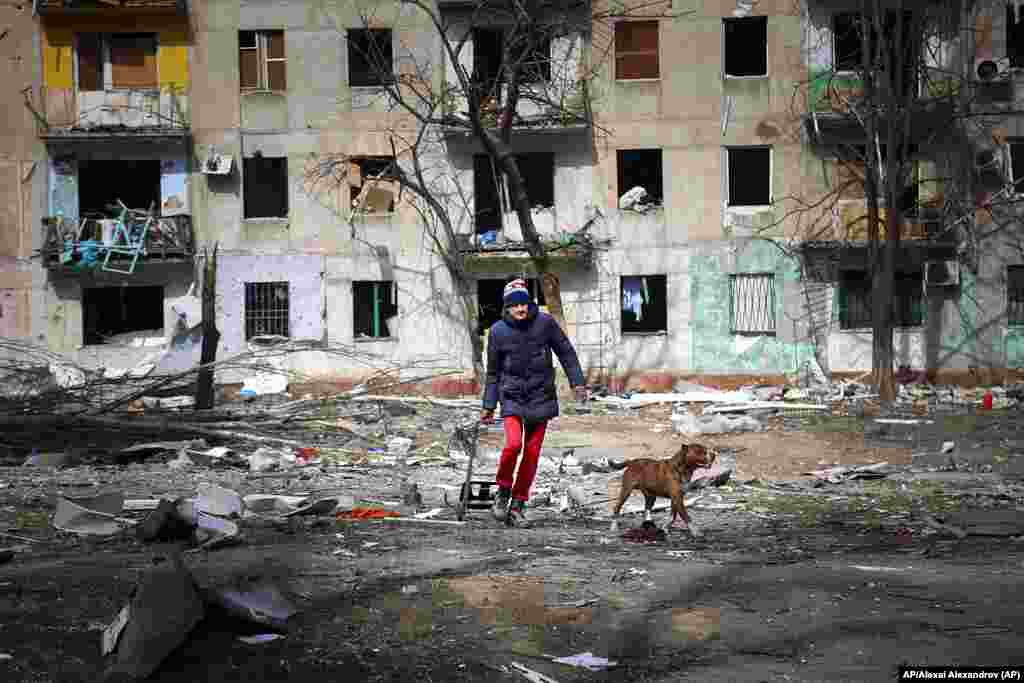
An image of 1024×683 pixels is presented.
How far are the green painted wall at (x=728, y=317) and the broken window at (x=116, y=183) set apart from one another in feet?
43.2

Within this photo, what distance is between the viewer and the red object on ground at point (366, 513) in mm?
9266

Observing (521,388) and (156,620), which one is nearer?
(156,620)

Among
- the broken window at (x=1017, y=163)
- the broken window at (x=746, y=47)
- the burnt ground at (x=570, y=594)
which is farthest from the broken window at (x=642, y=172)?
the burnt ground at (x=570, y=594)

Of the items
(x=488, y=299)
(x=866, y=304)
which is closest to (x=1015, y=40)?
(x=866, y=304)

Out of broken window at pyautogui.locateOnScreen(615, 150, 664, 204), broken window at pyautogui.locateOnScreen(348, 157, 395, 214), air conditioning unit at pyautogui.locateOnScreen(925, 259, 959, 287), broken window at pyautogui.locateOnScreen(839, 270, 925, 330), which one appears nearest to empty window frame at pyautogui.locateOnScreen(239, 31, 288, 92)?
broken window at pyautogui.locateOnScreen(348, 157, 395, 214)

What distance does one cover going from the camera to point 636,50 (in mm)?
29234

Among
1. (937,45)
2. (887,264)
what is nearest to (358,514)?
(887,264)

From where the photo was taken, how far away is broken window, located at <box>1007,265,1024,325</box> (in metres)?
29.2

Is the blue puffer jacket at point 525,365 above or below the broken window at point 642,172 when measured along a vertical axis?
below

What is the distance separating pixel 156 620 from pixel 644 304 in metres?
25.1

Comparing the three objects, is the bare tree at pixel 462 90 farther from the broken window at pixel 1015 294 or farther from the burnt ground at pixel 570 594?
the burnt ground at pixel 570 594

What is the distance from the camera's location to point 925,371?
95.3 feet

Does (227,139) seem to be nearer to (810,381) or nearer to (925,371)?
(810,381)

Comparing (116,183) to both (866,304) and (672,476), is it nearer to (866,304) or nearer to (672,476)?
(866,304)
